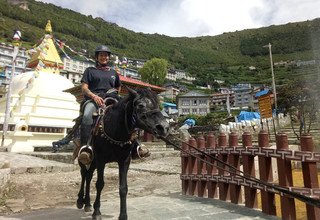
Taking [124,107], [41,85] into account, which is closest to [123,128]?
[124,107]

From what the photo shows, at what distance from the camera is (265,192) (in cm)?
495

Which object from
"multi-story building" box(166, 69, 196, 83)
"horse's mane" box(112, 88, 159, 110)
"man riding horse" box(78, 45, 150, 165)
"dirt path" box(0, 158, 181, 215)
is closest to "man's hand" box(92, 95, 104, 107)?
"man riding horse" box(78, 45, 150, 165)

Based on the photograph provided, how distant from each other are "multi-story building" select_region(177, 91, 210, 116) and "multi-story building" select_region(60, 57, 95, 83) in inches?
1551

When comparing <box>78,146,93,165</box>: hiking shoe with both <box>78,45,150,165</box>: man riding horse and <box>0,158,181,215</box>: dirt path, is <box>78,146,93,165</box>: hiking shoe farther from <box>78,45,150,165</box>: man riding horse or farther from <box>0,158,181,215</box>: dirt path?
<box>0,158,181,215</box>: dirt path

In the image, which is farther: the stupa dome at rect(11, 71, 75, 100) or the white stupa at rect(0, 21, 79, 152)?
the stupa dome at rect(11, 71, 75, 100)

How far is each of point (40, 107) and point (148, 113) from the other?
73.5ft

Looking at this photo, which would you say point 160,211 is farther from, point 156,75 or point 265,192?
point 156,75

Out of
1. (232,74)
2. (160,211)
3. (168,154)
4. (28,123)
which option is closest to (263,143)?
(160,211)

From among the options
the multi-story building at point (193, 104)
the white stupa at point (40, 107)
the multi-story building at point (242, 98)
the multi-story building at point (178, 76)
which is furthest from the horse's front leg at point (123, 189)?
the multi-story building at point (178, 76)

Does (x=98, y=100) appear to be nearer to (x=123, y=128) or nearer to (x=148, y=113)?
(x=123, y=128)

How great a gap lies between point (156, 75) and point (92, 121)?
71785mm

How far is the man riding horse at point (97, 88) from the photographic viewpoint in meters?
4.89

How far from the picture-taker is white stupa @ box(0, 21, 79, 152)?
2068 centimetres

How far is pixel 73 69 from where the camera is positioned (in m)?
115
